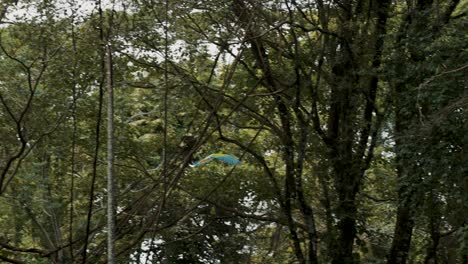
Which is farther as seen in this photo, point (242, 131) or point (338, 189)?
point (242, 131)

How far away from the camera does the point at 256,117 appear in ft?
18.7

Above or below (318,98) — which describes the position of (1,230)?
below

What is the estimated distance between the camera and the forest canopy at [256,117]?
444cm

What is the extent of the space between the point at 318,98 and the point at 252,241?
235 cm

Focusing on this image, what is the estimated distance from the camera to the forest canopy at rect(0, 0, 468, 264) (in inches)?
175

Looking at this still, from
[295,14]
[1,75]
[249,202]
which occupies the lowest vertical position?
[249,202]

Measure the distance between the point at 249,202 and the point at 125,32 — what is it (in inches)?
111

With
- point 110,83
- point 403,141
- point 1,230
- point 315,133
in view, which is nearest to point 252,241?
point 315,133

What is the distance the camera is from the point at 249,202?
7062mm

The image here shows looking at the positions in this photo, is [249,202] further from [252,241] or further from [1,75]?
[1,75]

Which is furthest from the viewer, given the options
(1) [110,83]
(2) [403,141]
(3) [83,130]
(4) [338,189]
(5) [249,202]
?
(5) [249,202]

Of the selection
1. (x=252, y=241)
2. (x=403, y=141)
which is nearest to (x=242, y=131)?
(x=252, y=241)

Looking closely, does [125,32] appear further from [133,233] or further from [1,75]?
[133,233]

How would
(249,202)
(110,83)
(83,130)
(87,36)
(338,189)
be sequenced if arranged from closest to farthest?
(110,83) → (87,36) → (338,189) → (83,130) → (249,202)
